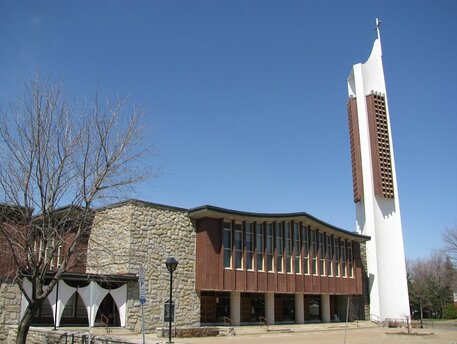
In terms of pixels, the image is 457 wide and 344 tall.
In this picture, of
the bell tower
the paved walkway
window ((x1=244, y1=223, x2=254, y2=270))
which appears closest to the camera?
the paved walkway

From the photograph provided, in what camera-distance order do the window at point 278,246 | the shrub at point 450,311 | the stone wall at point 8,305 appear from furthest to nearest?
the shrub at point 450,311
the window at point 278,246
the stone wall at point 8,305

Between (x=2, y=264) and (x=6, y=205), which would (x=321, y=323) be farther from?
(x=6, y=205)

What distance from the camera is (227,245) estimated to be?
30.0 meters

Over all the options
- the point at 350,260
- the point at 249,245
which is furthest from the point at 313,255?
the point at 249,245

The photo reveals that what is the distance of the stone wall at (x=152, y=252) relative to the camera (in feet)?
86.1

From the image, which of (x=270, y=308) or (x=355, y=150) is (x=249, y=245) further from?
(x=355, y=150)

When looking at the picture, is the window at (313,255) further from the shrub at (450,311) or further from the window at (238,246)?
the shrub at (450,311)

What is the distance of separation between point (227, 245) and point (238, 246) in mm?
838

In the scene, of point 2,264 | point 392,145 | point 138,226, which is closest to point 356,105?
point 392,145

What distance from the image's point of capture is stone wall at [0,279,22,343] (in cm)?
2128

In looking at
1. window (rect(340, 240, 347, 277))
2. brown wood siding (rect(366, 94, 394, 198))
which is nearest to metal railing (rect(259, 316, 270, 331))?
window (rect(340, 240, 347, 277))

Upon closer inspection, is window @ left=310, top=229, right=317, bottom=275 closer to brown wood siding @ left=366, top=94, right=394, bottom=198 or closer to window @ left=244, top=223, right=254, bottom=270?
window @ left=244, top=223, right=254, bottom=270

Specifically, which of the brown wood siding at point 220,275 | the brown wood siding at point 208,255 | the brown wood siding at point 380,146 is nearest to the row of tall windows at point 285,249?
the brown wood siding at point 220,275

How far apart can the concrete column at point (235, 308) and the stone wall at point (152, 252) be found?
2.95 metres
